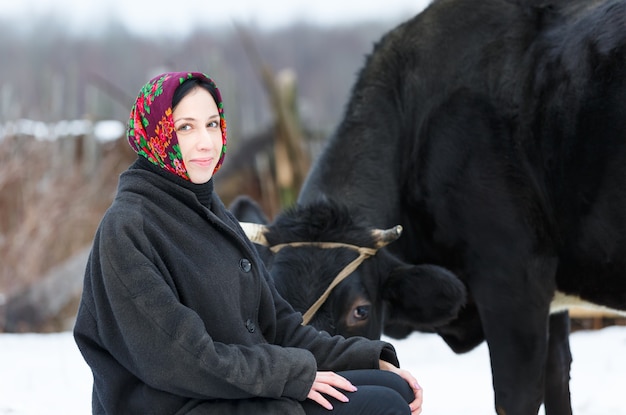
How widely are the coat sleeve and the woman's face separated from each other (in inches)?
11.7

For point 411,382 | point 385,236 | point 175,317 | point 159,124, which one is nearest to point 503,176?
point 385,236

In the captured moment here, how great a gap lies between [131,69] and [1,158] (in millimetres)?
26470

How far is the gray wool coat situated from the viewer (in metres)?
2.13

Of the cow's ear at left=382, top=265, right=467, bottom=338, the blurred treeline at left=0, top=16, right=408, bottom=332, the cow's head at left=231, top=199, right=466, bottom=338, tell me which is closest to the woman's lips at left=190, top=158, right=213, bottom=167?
the cow's head at left=231, top=199, right=466, bottom=338

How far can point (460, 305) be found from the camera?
379 centimetres

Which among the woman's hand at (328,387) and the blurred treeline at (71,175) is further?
the blurred treeline at (71,175)

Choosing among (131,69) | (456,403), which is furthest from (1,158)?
(131,69)

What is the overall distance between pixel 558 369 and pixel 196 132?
3.01 m

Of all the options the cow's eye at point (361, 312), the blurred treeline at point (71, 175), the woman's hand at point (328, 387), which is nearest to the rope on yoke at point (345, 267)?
the cow's eye at point (361, 312)

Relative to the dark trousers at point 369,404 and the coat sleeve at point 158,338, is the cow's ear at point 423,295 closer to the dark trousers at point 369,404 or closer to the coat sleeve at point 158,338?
the dark trousers at point 369,404

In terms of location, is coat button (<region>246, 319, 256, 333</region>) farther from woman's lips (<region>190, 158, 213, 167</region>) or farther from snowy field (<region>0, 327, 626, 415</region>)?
snowy field (<region>0, 327, 626, 415</region>)

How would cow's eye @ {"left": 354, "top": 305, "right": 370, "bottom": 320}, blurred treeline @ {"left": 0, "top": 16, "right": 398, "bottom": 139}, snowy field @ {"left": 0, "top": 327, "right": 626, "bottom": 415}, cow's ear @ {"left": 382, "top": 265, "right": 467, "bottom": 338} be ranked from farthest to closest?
blurred treeline @ {"left": 0, "top": 16, "right": 398, "bottom": 139}
snowy field @ {"left": 0, "top": 327, "right": 626, "bottom": 415}
cow's ear @ {"left": 382, "top": 265, "right": 467, "bottom": 338}
cow's eye @ {"left": 354, "top": 305, "right": 370, "bottom": 320}

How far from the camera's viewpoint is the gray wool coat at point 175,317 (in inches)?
83.7

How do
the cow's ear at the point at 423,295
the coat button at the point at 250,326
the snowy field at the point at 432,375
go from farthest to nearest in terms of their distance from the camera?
the snowy field at the point at 432,375 < the cow's ear at the point at 423,295 < the coat button at the point at 250,326
